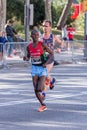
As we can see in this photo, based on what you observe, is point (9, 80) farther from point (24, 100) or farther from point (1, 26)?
point (1, 26)

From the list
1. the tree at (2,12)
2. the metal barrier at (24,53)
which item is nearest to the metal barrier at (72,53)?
the metal barrier at (24,53)

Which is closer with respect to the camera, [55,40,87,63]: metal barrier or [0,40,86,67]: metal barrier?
[0,40,86,67]: metal barrier

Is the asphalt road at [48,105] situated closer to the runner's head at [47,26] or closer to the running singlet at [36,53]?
the running singlet at [36,53]

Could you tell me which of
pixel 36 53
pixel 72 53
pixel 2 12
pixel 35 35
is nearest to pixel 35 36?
pixel 35 35

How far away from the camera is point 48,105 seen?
13734mm

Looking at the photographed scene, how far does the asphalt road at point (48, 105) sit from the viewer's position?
11242 millimetres

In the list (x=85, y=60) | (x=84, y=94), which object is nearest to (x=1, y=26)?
(x=85, y=60)

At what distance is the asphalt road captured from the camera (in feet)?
36.9

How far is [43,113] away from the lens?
41.3 feet

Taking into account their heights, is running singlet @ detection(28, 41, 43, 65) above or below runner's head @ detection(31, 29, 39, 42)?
below

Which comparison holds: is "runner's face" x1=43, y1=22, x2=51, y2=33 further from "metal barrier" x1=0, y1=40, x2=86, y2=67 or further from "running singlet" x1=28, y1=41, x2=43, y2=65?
"metal barrier" x1=0, y1=40, x2=86, y2=67

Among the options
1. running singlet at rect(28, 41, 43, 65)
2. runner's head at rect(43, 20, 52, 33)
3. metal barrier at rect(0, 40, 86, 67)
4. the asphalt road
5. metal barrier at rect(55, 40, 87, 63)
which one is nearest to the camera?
the asphalt road

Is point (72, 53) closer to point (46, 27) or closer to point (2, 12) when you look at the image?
point (2, 12)

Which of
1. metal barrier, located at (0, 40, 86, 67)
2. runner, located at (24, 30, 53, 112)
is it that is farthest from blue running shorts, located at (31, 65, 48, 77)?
metal barrier, located at (0, 40, 86, 67)
